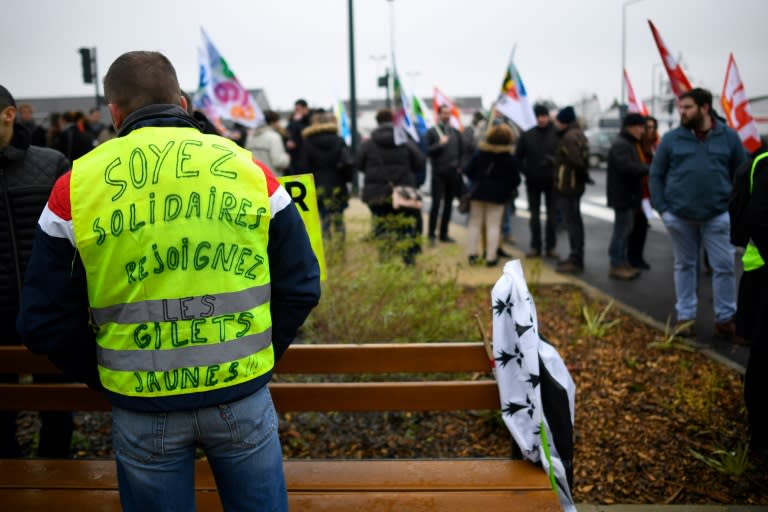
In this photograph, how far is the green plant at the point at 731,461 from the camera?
376cm

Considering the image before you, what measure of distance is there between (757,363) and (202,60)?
30.7ft

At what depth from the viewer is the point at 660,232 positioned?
488 inches

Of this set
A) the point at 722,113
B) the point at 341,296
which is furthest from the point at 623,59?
the point at 341,296

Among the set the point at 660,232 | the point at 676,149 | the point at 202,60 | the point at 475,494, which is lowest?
the point at 660,232

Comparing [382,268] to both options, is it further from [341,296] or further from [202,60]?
[202,60]

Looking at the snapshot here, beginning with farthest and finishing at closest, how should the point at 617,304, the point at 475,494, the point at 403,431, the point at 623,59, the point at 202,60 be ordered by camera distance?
the point at 623,59 → the point at 202,60 → the point at 617,304 → the point at 403,431 → the point at 475,494

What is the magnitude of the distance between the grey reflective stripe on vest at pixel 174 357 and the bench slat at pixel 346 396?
1291 mm

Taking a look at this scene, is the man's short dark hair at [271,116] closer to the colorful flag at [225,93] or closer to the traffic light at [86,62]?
the colorful flag at [225,93]

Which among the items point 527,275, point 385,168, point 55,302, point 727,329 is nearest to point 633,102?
point 527,275

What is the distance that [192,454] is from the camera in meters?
2.05

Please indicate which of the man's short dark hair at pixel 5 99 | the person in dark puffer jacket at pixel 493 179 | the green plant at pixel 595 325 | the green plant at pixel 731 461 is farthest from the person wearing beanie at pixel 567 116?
the man's short dark hair at pixel 5 99

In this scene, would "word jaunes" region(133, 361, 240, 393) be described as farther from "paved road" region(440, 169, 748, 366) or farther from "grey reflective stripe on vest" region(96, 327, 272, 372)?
"paved road" region(440, 169, 748, 366)

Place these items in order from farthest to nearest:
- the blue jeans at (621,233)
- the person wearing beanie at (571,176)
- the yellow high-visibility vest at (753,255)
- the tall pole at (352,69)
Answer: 1. the tall pole at (352,69)
2. the person wearing beanie at (571,176)
3. the blue jeans at (621,233)
4. the yellow high-visibility vest at (753,255)

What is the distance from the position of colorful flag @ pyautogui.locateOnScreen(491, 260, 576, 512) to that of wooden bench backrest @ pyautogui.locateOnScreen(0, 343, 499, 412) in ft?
0.65
